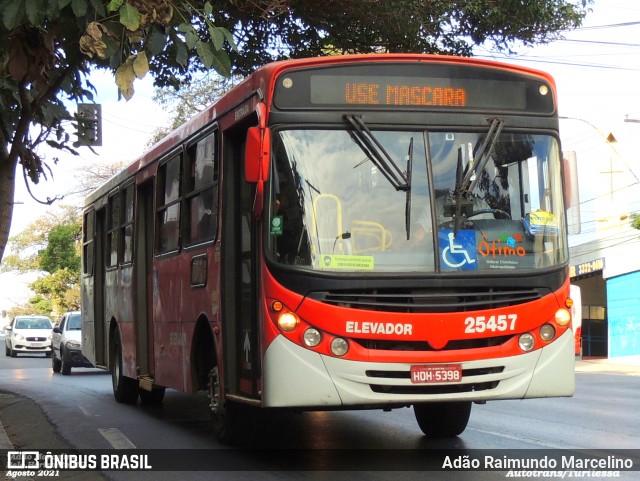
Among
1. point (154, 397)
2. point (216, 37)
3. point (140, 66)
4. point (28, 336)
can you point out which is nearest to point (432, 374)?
point (216, 37)

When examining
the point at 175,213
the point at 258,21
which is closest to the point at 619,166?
the point at 258,21

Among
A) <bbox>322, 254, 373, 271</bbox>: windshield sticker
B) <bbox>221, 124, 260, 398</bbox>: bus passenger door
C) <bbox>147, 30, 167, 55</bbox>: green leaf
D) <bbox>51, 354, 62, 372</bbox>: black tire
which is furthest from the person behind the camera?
<bbox>51, 354, 62, 372</bbox>: black tire

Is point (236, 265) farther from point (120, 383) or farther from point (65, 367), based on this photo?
point (65, 367)

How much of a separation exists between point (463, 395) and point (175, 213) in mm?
4322

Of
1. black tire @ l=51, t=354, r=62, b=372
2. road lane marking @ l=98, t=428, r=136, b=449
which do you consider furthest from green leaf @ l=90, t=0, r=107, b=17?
black tire @ l=51, t=354, r=62, b=372

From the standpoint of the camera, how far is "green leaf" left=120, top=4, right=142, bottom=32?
5750 mm

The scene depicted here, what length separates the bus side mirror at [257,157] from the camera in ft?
25.1

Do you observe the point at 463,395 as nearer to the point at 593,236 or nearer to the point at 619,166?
A: the point at 619,166

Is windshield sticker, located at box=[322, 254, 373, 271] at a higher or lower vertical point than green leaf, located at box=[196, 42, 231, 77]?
lower

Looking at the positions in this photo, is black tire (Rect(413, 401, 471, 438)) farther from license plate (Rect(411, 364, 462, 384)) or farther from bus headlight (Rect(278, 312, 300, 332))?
bus headlight (Rect(278, 312, 300, 332))

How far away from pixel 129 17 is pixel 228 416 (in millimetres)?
4478

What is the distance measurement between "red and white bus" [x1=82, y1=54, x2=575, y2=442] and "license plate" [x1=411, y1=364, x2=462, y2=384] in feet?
0.04

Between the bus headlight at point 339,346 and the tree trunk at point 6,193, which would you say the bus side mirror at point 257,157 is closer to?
the bus headlight at point 339,346

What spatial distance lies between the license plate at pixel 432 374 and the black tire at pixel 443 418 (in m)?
2.19
